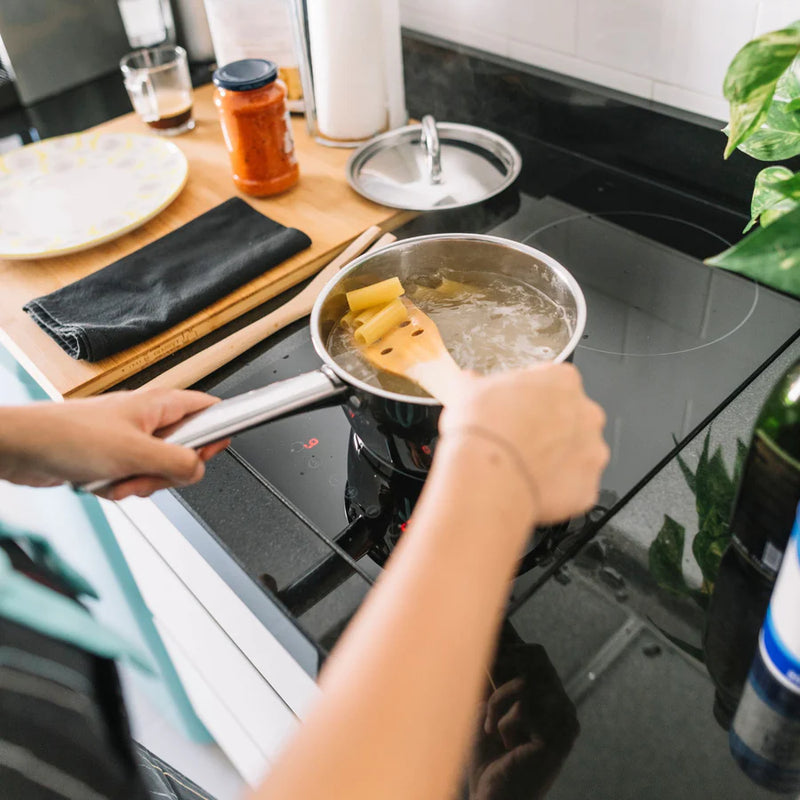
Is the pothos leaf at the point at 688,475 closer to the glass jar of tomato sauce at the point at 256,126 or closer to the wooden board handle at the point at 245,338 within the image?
the wooden board handle at the point at 245,338

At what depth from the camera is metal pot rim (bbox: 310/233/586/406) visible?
1.76 feet

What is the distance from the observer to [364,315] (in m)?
0.67

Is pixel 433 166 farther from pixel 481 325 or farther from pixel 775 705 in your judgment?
pixel 775 705

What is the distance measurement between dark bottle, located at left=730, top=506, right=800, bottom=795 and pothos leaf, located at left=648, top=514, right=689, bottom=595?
0.24 ft

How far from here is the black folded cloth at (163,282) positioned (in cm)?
79

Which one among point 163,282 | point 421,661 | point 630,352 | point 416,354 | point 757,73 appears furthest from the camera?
point 163,282

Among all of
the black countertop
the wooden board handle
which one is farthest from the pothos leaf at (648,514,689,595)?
the wooden board handle

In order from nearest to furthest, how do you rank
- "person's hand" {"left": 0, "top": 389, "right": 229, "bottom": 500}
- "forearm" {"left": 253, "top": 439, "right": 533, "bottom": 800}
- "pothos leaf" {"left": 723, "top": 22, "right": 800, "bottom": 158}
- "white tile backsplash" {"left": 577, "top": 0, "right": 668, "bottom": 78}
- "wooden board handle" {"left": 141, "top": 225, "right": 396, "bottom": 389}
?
"forearm" {"left": 253, "top": 439, "right": 533, "bottom": 800} → "pothos leaf" {"left": 723, "top": 22, "right": 800, "bottom": 158} → "person's hand" {"left": 0, "top": 389, "right": 229, "bottom": 500} → "wooden board handle" {"left": 141, "top": 225, "right": 396, "bottom": 389} → "white tile backsplash" {"left": 577, "top": 0, "right": 668, "bottom": 78}

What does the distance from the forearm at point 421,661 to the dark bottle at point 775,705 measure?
0.52ft

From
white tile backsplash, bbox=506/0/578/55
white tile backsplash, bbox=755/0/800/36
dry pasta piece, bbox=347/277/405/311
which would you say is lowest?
dry pasta piece, bbox=347/277/405/311

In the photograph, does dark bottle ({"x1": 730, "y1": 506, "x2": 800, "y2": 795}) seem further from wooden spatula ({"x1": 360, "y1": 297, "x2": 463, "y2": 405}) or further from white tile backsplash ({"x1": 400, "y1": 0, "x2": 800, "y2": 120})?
white tile backsplash ({"x1": 400, "y1": 0, "x2": 800, "y2": 120})

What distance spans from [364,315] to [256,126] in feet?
1.34

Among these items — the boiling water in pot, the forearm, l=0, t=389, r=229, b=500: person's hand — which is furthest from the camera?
the boiling water in pot

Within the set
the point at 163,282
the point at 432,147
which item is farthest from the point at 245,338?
the point at 432,147
